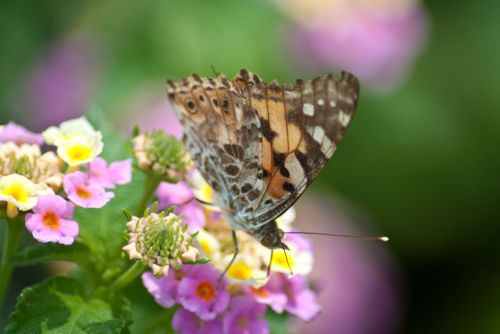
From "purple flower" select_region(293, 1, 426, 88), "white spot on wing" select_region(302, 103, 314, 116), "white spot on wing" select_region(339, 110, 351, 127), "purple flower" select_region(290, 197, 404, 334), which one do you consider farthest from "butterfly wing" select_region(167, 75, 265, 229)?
"purple flower" select_region(293, 1, 426, 88)

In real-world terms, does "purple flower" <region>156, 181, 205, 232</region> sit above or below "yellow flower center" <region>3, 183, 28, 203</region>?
below

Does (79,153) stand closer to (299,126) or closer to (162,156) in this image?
(162,156)

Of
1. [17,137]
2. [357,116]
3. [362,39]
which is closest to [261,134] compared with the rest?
[17,137]

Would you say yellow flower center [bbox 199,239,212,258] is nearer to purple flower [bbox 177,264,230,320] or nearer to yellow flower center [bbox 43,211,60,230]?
purple flower [bbox 177,264,230,320]

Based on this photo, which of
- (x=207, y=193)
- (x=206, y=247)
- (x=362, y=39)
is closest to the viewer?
(x=206, y=247)

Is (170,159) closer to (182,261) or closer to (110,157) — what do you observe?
(110,157)
